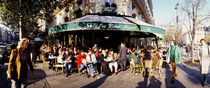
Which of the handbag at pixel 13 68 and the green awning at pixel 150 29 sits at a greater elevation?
the green awning at pixel 150 29

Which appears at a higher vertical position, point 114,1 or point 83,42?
point 114,1

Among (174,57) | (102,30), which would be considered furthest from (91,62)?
(102,30)

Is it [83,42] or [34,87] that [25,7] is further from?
[34,87]

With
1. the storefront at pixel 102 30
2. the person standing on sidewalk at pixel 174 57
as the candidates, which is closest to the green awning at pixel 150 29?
the storefront at pixel 102 30

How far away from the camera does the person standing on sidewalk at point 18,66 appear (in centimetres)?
340

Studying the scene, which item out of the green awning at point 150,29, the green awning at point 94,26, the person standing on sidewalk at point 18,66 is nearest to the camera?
the person standing on sidewalk at point 18,66

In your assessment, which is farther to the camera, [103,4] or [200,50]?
[103,4]

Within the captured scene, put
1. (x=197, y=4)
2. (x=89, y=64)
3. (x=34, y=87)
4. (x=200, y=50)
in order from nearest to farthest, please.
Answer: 1. (x=34, y=87)
2. (x=200, y=50)
3. (x=89, y=64)
4. (x=197, y=4)

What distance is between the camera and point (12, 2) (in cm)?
1005

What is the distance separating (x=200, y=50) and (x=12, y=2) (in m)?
11.4

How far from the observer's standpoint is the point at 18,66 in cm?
346

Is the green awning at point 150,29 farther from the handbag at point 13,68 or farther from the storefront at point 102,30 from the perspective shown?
the handbag at point 13,68

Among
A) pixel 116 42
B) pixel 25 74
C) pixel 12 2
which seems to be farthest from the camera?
pixel 116 42

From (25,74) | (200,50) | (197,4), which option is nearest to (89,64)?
(25,74)
